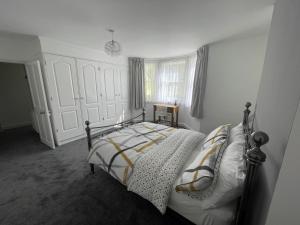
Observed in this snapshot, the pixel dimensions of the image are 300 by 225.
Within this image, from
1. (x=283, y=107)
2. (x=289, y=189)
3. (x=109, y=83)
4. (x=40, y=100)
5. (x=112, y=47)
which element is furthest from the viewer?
(x=109, y=83)

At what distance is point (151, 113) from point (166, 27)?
346 cm

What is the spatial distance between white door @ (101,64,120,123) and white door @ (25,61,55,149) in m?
1.52

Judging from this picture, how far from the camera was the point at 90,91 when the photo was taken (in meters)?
3.64

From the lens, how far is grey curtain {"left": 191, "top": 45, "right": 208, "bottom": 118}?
3.23 m

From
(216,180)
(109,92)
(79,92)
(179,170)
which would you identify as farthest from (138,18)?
(109,92)

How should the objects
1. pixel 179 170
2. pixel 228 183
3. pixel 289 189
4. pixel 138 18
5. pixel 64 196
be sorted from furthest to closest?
pixel 138 18 < pixel 64 196 < pixel 179 170 < pixel 228 183 < pixel 289 189

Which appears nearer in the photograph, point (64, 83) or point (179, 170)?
point (179, 170)

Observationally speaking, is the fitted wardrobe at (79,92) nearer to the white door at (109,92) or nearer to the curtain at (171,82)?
the white door at (109,92)

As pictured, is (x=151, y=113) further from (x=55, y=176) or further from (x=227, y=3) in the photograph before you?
(x=227, y=3)

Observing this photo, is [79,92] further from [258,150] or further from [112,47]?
[258,150]

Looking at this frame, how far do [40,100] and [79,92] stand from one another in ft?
2.74

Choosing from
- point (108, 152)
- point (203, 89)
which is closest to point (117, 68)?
point (203, 89)

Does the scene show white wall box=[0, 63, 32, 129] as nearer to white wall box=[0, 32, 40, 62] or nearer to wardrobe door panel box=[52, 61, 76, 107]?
white wall box=[0, 32, 40, 62]

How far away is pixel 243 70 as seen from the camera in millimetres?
2715
